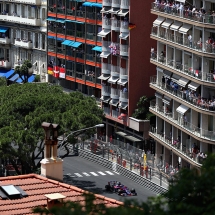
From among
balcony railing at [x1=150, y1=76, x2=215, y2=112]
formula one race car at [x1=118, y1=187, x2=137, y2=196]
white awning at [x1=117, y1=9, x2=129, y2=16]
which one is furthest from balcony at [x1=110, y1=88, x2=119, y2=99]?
formula one race car at [x1=118, y1=187, x2=137, y2=196]

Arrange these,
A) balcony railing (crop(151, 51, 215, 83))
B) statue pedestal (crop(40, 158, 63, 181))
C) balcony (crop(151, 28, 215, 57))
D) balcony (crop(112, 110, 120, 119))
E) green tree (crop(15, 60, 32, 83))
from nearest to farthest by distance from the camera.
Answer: statue pedestal (crop(40, 158, 63, 181)) → balcony (crop(151, 28, 215, 57)) → balcony railing (crop(151, 51, 215, 83)) → balcony (crop(112, 110, 120, 119)) → green tree (crop(15, 60, 32, 83))

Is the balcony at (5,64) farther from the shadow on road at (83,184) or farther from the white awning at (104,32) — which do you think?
the shadow on road at (83,184)

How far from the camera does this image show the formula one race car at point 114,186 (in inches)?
4087

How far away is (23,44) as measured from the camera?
509ft

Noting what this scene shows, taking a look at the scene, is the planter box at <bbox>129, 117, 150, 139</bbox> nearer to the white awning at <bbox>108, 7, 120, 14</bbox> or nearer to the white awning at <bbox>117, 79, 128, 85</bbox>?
the white awning at <bbox>117, 79, 128, 85</bbox>

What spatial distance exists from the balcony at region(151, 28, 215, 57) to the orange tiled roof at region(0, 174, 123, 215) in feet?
119

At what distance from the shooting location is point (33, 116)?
10525 centimetres

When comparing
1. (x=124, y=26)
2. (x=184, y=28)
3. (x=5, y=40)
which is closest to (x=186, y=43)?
(x=184, y=28)

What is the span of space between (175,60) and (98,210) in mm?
A: 65991

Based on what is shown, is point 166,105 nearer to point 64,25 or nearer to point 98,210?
point 64,25

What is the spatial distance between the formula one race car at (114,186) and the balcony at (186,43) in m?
13.9

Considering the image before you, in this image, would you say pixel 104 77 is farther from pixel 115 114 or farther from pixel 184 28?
pixel 184 28

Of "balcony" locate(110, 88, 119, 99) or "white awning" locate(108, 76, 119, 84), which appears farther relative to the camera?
"balcony" locate(110, 88, 119, 99)

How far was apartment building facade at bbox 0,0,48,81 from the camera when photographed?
151 metres
